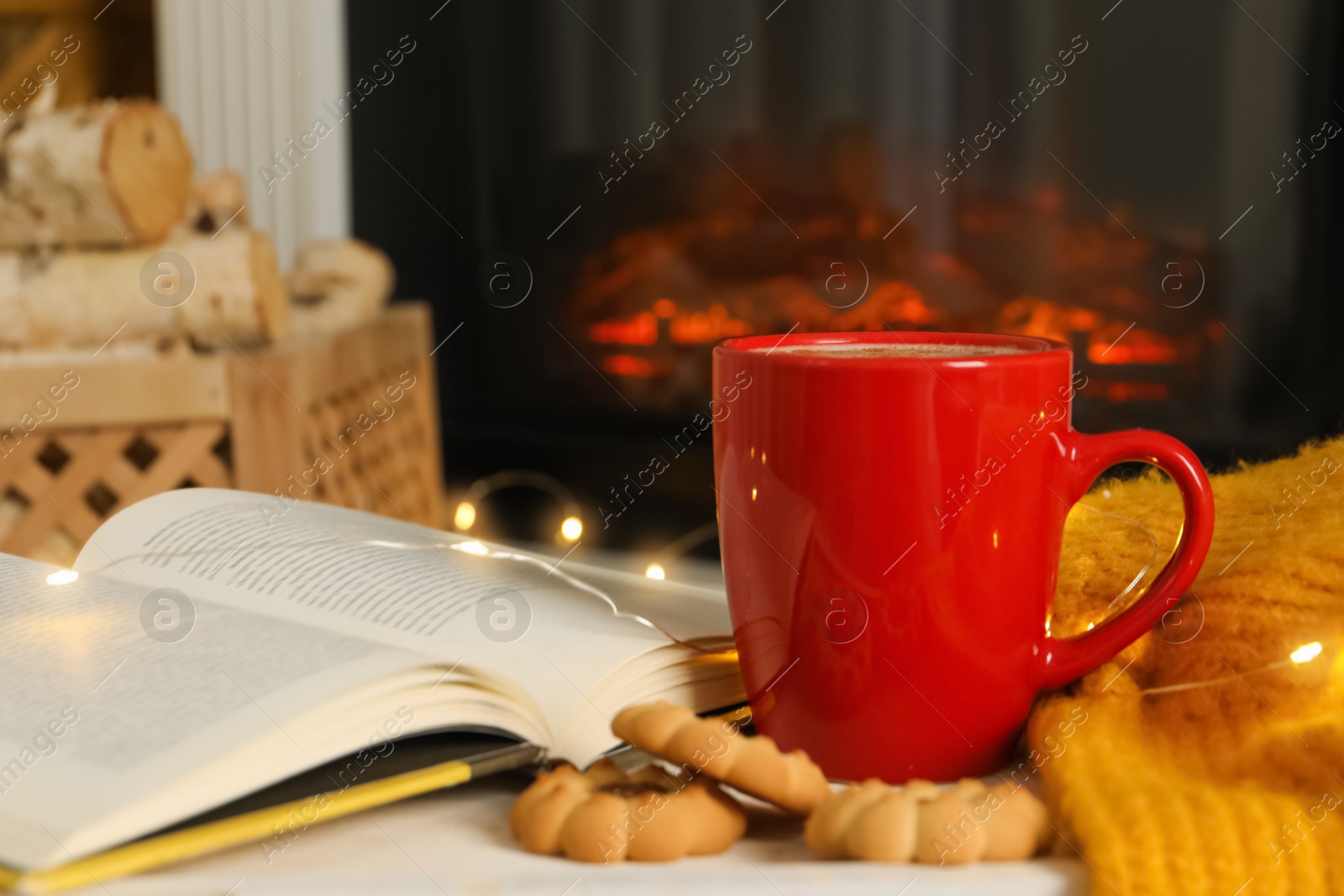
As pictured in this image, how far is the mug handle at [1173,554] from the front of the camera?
0.39m

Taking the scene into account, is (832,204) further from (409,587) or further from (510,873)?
(510,873)

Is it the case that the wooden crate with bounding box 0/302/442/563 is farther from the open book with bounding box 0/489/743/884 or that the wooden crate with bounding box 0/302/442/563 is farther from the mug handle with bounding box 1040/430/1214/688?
the mug handle with bounding box 1040/430/1214/688

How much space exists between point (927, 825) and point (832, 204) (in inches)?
45.6

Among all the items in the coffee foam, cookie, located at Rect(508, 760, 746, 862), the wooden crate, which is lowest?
the wooden crate

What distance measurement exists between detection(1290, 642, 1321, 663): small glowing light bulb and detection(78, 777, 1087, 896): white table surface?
4.6 inches

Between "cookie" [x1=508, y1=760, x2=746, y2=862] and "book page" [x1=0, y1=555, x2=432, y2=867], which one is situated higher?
"book page" [x1=0, y1=555, x2=432, y2=867]

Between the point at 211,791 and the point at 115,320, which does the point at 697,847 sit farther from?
the point at 115,320

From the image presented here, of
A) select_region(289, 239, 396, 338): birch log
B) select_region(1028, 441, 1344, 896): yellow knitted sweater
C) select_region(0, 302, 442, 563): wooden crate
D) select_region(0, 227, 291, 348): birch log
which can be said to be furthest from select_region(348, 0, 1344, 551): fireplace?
select_region(1028, 441, 1344, 896): yellow knitted sweater

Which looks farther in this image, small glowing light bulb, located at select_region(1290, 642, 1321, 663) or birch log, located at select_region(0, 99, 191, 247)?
birch log, located at select_region(0, 99, 191, 247)

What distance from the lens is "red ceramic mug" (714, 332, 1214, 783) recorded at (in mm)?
370

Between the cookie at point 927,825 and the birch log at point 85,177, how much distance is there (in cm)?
97

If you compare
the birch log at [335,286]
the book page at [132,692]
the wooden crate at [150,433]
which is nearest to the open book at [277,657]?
the book page at [132,692]

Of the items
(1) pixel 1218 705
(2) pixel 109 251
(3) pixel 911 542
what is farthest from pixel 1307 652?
(2) pixel 109 251

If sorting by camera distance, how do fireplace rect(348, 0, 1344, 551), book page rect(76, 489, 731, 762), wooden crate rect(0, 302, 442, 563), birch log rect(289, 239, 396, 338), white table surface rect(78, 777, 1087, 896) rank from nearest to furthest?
white table surface rect(78, 777, 1087, 896) → book page rect(76, 489, 731, 762) → wooden crate rect(0, 302, 442, 563) → fireplace rect(348, 0, 1344, 551) → birch log rect(289, 239, 396, 338)
